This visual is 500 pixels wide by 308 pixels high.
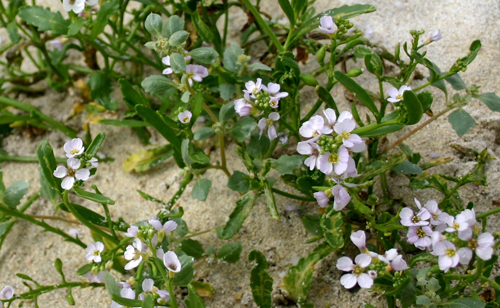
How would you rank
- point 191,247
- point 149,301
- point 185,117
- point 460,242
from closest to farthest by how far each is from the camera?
point 460,242, point 149,301, point 185,117, point 191,247

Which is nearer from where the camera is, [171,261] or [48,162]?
[171,261]

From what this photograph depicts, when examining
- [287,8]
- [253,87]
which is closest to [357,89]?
[253,87]

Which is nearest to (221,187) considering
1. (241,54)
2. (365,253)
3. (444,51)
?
(241,54)

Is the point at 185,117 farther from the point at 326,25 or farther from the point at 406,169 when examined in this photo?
the point at 406,169

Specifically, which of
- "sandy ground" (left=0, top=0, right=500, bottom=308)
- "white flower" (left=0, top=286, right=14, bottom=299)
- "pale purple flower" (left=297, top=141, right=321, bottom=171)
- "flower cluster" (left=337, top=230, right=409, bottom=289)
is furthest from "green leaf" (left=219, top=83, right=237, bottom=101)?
"white flower" (left=0, top=286, right=14, bottom=299)

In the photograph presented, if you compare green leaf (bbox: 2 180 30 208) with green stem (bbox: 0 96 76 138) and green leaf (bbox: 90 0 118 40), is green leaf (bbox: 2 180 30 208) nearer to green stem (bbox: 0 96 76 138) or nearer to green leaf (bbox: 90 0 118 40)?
green stem (bbox: 0 96 76 138)

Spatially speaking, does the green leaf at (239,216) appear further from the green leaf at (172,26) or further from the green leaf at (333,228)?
the green leaf at (172,26)
